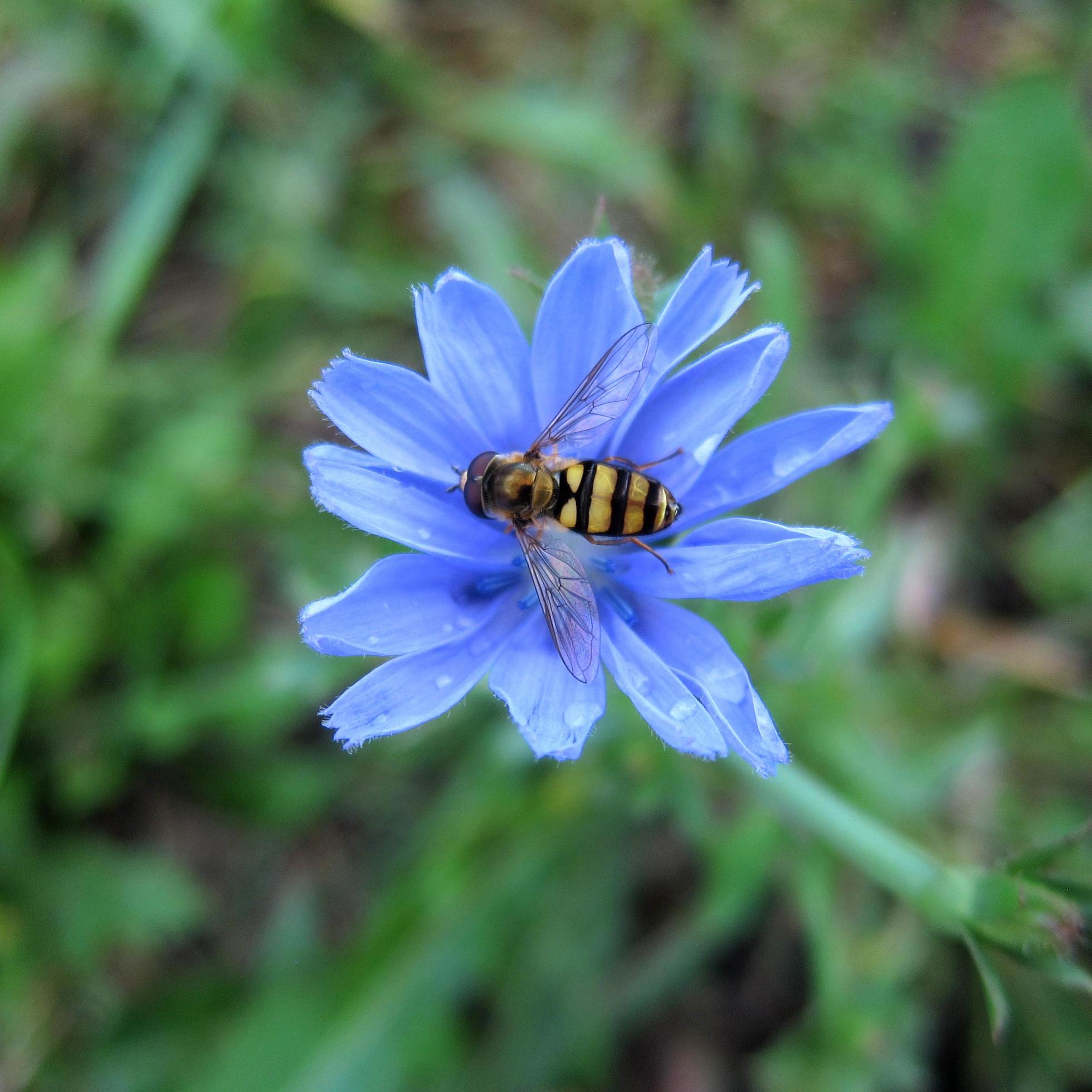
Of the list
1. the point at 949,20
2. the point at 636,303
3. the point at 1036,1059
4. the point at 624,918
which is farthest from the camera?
the point at 949,20

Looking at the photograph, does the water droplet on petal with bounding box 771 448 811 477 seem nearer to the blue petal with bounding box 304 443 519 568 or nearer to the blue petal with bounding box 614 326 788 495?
the blue petal with bounding box 614 326 788 495

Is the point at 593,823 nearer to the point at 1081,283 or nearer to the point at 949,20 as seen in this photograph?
the point at 1081,283

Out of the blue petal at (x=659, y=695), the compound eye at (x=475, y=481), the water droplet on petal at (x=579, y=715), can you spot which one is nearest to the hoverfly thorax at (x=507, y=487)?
the compound eye at (x=475, y=481)

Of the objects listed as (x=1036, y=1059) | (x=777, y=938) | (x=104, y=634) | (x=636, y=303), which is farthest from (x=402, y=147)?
(x=1036, y=1059)

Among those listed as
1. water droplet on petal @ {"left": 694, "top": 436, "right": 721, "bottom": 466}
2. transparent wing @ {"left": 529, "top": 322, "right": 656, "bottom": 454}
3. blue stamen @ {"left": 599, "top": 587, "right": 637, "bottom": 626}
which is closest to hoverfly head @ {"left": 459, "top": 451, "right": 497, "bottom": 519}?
transparent wing @ {"left": 529, "top": 322, "right": 656, "bottom": 454}

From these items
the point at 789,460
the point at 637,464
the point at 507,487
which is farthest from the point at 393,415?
the point at 789,460

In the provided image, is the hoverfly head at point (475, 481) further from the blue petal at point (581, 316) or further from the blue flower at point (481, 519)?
the blue petal at point (581, 316)
